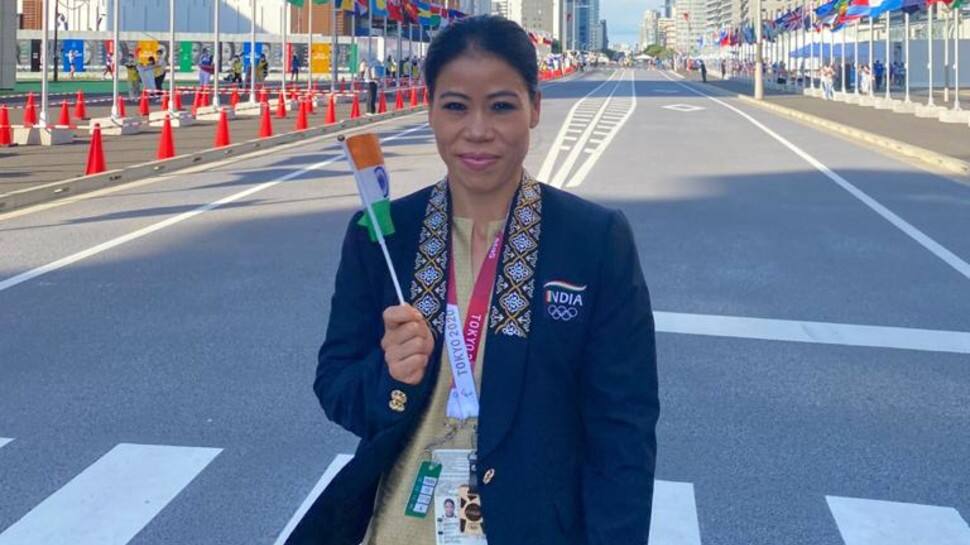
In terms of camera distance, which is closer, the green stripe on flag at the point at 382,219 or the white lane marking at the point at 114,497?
the green stripe on flag at the point at 382,219

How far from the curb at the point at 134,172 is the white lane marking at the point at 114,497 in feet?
35.6

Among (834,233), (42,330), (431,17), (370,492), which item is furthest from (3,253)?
(431,17)

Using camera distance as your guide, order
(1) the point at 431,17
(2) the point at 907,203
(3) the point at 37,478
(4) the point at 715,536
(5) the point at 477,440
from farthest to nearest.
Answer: (1) the point at 431,17
(2) the point at 907,203
(3) the point at 37,478
(4) the point at 715,536
(5) the point at 477,440

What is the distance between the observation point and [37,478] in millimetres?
6062

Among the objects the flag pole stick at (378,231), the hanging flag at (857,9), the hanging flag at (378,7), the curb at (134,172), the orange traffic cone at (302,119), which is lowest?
the flag pole stick at (378,231)

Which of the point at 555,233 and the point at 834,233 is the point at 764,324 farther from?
the point at 555,233

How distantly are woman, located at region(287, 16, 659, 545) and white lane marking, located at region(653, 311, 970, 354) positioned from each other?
6885 millimetres

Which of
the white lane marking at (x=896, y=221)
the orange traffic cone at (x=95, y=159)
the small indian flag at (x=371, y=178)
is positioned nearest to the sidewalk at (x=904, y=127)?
the white lane marking at (x=896, y=221)

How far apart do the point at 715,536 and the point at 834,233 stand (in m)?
9.70

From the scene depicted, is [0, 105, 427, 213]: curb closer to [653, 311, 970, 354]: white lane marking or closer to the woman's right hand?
[653, 311, 970, 354]: white lane marking

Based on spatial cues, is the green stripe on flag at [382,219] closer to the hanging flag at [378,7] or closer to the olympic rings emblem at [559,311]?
the olympic rings emblem at [559,311]

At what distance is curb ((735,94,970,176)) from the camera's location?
23047mm

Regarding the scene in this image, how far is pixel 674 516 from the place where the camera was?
A: 558cm

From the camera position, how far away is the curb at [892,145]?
75.6 ft
